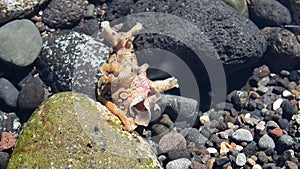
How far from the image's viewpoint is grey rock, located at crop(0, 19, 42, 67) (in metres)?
5.41

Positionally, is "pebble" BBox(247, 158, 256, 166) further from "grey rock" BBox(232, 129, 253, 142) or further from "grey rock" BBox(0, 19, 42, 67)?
"grey rock" BBox(0, 19, 42, 67)

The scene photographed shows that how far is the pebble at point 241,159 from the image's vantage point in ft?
16.9

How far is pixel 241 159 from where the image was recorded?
5172 mm

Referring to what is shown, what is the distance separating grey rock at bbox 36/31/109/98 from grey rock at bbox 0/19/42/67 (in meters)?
0.12

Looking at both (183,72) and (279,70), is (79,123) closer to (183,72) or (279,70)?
(183,72)

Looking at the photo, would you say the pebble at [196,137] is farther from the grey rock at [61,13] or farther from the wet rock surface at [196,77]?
the grey rock at [61,13]

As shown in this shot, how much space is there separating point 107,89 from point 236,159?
1865mm

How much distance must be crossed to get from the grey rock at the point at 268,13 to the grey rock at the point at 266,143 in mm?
1999

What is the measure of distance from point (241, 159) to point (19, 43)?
3.28 meters

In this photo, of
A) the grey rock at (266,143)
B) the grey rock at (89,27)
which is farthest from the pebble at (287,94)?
the grey rock at (89,27)

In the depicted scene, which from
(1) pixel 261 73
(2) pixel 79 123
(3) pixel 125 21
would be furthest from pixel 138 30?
Result: (1) pixel 261 73

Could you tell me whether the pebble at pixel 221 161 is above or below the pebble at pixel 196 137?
below

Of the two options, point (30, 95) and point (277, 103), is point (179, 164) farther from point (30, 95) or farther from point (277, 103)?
point (30, 95)

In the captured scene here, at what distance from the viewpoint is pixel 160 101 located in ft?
17.9
